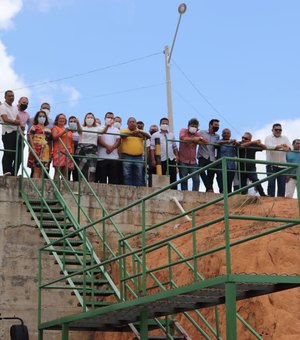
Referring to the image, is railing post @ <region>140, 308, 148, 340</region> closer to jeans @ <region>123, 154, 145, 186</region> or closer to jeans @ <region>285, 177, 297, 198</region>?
jeans @ <region>123, 154, 145, 186</region>

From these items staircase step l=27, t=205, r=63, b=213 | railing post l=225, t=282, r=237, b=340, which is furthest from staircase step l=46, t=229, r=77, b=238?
railing post l=225, t=282, r=237, b=340

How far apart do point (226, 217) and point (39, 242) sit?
25.3 ft

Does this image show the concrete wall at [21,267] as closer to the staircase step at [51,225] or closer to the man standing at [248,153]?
the staircase step at [51,225]

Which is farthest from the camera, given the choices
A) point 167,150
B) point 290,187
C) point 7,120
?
point 290,187

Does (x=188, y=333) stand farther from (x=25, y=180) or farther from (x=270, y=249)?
(x=25, y=180)

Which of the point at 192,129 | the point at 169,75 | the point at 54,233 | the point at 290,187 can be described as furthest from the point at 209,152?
the point at 169,75

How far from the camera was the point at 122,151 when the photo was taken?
1906 centimetres

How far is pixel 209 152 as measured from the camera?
20.1 m

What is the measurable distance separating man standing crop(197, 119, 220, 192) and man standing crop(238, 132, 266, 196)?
2.28 feet

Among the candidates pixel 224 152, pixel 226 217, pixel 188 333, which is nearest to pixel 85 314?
pixel 188 333

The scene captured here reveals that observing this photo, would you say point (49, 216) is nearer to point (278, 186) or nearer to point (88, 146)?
point (88, 146)

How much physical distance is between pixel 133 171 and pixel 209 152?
207 cm

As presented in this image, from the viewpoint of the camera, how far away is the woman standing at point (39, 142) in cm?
1783

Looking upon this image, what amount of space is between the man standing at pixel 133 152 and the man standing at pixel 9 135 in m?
2.56
